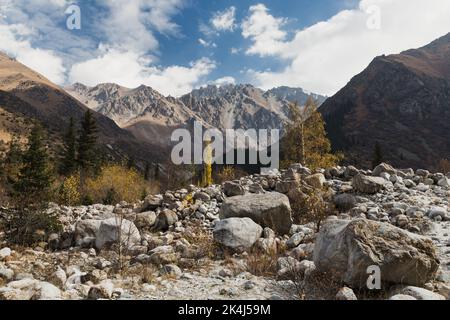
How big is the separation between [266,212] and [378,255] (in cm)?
526

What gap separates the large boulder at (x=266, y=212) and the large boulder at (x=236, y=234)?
1.35m

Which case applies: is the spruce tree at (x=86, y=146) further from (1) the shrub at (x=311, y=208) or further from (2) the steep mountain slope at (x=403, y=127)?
(2) the steep mountain slope at (x=403, y=127)

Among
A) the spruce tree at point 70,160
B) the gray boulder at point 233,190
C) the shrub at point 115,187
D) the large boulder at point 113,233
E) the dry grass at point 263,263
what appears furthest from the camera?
the spruce tree at point 70,160

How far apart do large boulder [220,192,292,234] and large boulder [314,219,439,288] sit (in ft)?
14.2

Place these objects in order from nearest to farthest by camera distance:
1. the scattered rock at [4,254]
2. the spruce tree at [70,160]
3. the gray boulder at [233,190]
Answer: the scattered rock at [4,254], the gray boulder at [233,190], the spruce tree at [70,160]

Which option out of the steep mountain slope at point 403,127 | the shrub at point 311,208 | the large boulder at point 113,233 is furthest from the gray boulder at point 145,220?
the steep mountain slope at point 403,127

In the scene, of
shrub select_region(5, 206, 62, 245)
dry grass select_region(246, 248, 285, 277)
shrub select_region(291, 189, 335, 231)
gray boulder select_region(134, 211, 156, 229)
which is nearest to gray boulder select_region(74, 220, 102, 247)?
gray boulder select_region(134, 211, 156, 229)

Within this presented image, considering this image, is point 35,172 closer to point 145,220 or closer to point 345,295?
point 145,220

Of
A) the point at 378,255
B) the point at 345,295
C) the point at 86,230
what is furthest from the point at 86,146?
the point at 345,295

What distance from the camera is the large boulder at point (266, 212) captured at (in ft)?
37.9

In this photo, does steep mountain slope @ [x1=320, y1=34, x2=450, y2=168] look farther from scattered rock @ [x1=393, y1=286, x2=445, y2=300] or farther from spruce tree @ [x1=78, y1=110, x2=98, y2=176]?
scattered rock @ [x1=393, y1=286, x2=445, y2=300]

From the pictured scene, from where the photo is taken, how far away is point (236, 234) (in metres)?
9.82
